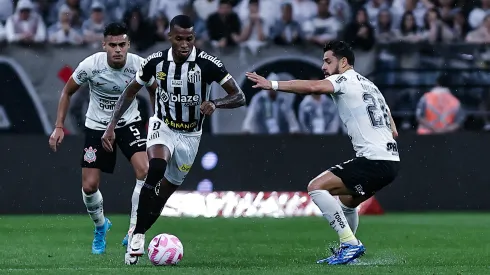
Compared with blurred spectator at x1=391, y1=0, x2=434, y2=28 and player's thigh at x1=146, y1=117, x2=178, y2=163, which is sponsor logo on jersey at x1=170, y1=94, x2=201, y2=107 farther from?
blurred spectator at x1=391, y1=0, x2=434, y2=28

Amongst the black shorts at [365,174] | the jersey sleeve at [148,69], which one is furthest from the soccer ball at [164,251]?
the black shorts at [365,174]

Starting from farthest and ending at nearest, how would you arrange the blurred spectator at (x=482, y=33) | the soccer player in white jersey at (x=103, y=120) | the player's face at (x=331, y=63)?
1. the blurred spectator at (x=482, y=33)
2. the soccer player in white jersey at (x=103, y=120)
3. the player's face at (x=331, y=63)

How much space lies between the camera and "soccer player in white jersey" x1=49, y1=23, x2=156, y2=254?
11414 mm

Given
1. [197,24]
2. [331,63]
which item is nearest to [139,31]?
[197,24]

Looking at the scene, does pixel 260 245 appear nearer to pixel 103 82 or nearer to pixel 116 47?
pixel 103 82

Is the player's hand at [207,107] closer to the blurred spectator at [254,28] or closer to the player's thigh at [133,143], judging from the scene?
the player's thigh at [133,143]

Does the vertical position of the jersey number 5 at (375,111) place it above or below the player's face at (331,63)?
below

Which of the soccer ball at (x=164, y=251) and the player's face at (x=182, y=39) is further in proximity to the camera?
the player's face at (x=182, y=39)

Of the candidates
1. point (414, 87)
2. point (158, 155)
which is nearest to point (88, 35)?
point (414, 87)

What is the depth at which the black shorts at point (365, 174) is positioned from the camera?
32.9 feet

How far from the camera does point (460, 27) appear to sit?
19.8 meters

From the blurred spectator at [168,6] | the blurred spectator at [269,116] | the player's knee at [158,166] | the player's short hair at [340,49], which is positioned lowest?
the blurred spectator at [269,116]

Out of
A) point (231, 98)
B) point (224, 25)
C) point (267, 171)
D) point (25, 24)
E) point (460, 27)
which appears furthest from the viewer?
point (460, 27)

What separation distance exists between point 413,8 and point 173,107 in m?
10.4
